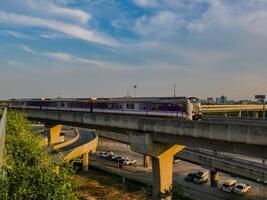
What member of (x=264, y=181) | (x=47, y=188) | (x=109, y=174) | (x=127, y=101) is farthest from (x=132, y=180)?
(x=47, y=188)

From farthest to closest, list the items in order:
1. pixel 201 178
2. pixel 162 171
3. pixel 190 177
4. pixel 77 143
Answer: pixel 77 143, pixel 190 177, pixel 201 178, pixel 162 171

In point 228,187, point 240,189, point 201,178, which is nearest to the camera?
point 240,189

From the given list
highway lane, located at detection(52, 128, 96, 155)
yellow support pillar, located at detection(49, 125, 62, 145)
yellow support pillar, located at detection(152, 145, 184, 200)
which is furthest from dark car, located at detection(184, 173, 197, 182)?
yellow support pillar, located at detection(49, 125, 62, 145)

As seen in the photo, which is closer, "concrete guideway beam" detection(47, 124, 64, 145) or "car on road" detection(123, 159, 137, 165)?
"concrete guideway beam" detection(47, 124, 64, 145)

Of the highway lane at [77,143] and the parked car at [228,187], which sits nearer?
the parked car at [228,187]

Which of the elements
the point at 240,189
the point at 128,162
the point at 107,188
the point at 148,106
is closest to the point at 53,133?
the point at 128,162

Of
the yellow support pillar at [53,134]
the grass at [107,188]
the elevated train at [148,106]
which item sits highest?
the elevated train at [148,106]

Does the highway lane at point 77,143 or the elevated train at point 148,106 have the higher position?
the elevated train at point 148,106

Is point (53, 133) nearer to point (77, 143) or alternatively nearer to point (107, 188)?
point (77, 143)

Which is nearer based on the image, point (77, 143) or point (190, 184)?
point (190, 184)

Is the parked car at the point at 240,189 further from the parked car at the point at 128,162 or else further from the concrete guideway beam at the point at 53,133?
the concrete guideway beam at the point at 53,133

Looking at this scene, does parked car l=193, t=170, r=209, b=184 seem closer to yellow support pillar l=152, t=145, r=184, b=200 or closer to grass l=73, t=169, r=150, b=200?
grass l=73, t=169, r=150, b=200

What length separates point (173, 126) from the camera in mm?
→ 34031

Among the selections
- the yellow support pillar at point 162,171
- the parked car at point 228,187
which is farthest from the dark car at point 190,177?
the yellow support pillar at point 162,171
